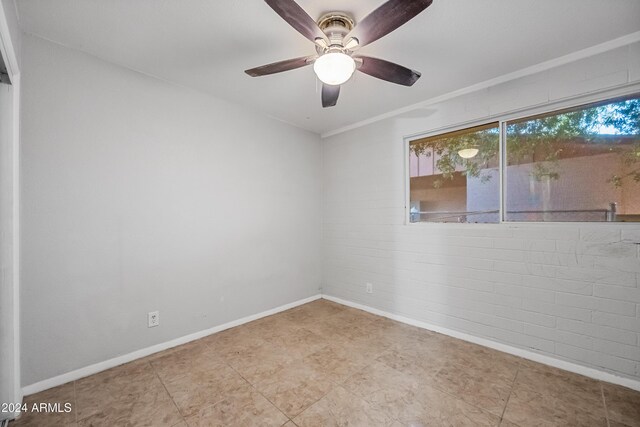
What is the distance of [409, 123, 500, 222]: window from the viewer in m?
2.55

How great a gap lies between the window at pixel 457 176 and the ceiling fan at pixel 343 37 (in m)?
1.24

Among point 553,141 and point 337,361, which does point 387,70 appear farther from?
point 337,361

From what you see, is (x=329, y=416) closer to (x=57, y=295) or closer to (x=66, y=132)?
(x=57, y=295)

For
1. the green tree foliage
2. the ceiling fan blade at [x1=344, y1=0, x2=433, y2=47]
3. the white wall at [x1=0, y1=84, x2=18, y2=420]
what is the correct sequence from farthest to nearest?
the green tree foliage
the white wall at [x1=0, y1=84, x2=18, y2=420]
the ceiling fan blade at [x1=344, y1=0, x2=433, y2=47]

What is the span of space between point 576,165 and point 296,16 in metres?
2.44

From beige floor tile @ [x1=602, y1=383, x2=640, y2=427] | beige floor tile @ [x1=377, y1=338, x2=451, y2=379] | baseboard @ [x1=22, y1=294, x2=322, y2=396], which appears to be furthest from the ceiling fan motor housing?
beige floor tile @ [x1=602, y1=383, x2=640, y2=427]

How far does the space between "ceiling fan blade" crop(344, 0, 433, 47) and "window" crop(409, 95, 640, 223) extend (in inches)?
67.9

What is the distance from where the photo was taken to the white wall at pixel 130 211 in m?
1.86

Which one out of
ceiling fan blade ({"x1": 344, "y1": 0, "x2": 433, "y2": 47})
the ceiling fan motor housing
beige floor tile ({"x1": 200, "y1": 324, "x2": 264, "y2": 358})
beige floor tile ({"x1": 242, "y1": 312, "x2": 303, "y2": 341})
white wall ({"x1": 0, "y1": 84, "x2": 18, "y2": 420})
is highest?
the ceiling fan motor housing

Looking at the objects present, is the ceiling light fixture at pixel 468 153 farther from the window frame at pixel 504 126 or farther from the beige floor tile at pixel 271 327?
the beige floor tile at pixel 271 327

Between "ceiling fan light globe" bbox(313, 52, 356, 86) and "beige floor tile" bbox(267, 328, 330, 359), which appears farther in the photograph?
"beige floor tile" bbox(267, 328, 330, 359)

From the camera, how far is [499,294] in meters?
2.41

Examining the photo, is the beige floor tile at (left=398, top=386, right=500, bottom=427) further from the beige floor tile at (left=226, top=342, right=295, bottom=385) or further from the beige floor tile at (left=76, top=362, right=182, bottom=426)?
Result: the beige floor tile at (left=76, top=362, right=182, bottom=426)

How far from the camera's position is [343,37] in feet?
5.62
